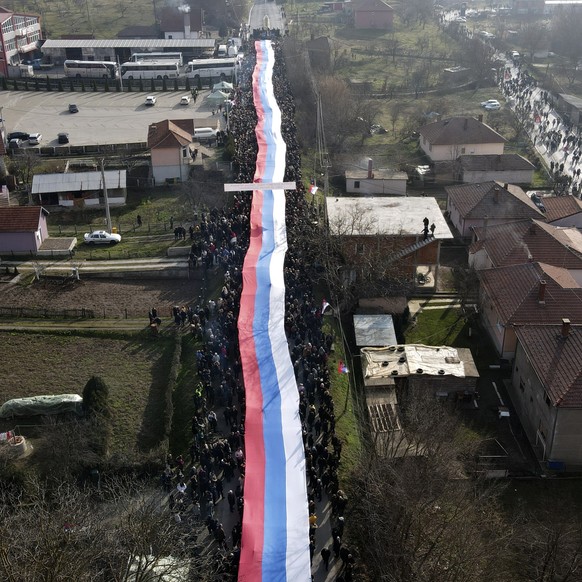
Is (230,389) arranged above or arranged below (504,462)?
above

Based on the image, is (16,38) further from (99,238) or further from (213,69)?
(99,238)

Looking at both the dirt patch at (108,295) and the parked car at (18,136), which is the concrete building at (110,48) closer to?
the parked car at (18,136)

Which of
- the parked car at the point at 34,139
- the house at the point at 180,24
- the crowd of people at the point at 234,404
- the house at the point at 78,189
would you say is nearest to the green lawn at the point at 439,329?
the crowd of people at the point at 234,404

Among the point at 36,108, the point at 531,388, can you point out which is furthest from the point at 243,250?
the point at 36,108

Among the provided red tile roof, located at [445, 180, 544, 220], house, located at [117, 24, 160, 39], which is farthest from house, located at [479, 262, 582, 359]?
house, located at [117, 24, 160, 39]

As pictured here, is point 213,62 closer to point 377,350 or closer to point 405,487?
point 377,350

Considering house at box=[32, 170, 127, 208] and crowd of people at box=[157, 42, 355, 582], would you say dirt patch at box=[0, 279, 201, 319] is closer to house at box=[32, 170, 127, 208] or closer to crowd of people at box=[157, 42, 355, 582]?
crowd of people at box=[157, 42, 355, 582]

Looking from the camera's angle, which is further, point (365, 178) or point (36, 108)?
point (36, 108)
